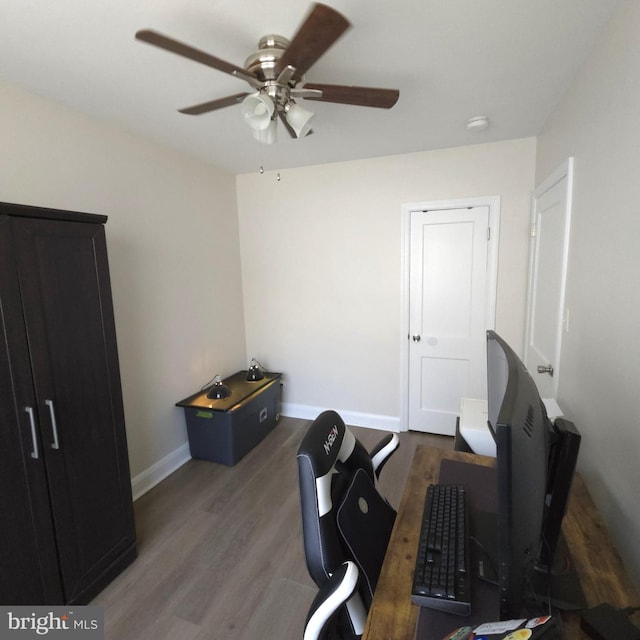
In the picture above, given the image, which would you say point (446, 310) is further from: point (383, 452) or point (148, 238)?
point (148, 238)

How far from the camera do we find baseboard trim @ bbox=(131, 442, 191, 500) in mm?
2580

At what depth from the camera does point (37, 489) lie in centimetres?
150

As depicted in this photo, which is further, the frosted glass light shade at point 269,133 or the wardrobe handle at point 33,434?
the frosted glass light shade at point 269,133

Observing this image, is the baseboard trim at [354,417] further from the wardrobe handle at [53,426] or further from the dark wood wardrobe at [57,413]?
the wardrobe handle at [53,426]

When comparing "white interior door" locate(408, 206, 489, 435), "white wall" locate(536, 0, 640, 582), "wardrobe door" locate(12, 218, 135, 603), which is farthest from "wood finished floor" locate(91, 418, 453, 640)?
"white wall" locate(536, 0, 640, 582)

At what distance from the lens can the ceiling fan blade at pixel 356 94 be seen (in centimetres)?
149

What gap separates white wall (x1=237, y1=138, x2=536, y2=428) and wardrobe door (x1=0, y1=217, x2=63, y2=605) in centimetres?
241

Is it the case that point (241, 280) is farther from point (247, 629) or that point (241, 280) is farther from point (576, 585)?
point (576, 585)

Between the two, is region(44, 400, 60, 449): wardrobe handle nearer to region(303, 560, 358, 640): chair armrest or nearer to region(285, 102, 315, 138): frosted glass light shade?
region(303, 560, 358, 640): chair armrest

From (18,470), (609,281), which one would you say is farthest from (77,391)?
(609,281)

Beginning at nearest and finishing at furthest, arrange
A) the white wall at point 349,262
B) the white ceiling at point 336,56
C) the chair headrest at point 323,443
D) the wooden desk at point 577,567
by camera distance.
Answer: the wooden desk at point 577,567, the chair headrest at point 323,443, the white ceiling at point 336,56, the white wall at point 349,262

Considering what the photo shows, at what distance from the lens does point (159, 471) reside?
276 centimetres

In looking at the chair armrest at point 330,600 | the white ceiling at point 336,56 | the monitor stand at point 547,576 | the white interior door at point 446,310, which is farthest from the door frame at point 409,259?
the chair armrest at point 330,600

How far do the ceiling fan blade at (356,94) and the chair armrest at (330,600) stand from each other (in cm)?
169
